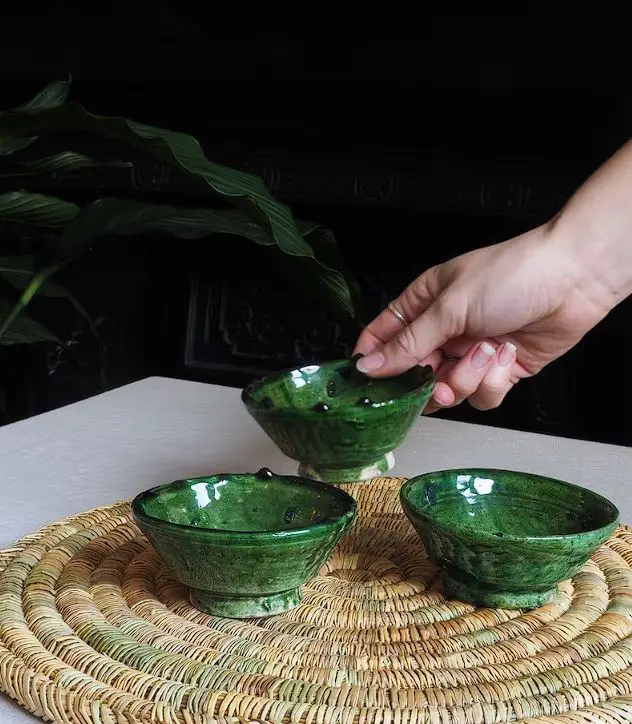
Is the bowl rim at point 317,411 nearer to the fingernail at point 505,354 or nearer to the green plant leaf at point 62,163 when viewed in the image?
the fingernail at point 505,354

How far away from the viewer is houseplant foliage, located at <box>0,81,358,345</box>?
93cm

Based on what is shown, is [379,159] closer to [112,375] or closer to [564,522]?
[112,375]

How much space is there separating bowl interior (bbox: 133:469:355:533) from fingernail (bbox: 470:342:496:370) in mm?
275

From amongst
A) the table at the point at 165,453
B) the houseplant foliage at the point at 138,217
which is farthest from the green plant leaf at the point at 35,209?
the table at the point at 165,453

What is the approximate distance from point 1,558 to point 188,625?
155 millimetres

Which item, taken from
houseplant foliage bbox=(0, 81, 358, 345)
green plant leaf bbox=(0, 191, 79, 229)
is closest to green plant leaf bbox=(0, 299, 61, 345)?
houseplant foliage bbox=(0, 81, 358, 345)

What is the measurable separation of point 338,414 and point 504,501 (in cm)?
11

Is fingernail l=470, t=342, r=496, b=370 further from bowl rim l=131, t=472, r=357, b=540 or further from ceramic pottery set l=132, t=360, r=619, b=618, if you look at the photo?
bowl rim l=131, t=472, r=357, b=540

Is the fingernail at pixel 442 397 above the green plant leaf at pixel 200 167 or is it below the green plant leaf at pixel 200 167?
below

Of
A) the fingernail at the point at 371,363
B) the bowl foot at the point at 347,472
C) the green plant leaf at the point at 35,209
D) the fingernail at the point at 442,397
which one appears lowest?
the bowl foot at the point at 347,472

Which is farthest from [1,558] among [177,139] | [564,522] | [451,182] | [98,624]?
[451,182]

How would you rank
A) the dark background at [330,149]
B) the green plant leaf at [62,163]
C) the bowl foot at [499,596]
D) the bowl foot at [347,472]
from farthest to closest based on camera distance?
the dark background at [330,149] → the green plant leaf at [62,163] → the bowl foot at [347,472] → the bowl foot at [499,596]

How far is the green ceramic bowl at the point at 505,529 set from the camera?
0.48m

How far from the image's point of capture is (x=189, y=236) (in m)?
1.08
